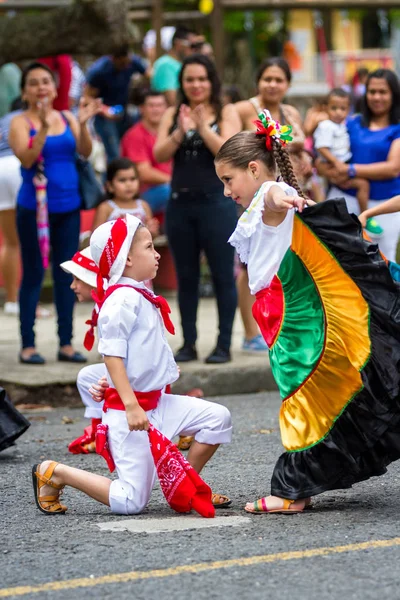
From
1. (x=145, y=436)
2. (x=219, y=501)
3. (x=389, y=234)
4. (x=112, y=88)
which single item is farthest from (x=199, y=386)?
(x=112, y=88)

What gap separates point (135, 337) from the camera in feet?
15.2

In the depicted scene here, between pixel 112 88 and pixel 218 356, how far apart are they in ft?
12.6

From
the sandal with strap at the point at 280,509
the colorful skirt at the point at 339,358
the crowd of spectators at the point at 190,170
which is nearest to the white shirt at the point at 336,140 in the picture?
the crowd of spectators at the point at 190,170

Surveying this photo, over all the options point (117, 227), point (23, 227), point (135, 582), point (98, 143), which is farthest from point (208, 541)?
point (98, 143)

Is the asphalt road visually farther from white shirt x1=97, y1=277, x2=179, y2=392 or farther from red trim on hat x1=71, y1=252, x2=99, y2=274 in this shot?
red trim on hat x1=71, y1=252, x2=99, y2=274

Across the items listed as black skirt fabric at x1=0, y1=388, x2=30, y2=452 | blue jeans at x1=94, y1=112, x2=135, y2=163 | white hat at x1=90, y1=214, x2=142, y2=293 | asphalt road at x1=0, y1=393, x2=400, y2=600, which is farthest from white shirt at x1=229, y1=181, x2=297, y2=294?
blue jeans at x1=94, y1=112, x2=135, y2=163

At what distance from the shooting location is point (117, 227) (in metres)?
4.66

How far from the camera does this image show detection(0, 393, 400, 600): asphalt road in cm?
359

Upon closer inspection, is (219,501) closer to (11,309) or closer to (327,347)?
(327,347)

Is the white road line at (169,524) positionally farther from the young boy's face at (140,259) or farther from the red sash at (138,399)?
the young boy's face at (140,259)

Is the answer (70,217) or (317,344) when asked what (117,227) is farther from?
(70,217)

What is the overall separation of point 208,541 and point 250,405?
326 centimetres

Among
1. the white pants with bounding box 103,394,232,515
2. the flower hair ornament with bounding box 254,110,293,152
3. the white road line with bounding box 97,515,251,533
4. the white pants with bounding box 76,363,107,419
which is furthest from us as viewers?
the white pants with bounding box 76,363,107,419

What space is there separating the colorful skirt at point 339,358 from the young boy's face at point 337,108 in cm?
525
